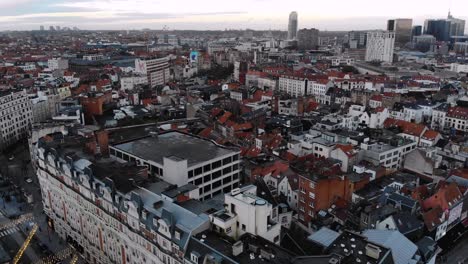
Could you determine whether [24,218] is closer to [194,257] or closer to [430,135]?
[194,257]

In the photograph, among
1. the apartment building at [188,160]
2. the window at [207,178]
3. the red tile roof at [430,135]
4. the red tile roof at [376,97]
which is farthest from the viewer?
the red tile roof at [376,97]

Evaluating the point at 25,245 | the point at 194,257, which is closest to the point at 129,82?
the point at 25,245

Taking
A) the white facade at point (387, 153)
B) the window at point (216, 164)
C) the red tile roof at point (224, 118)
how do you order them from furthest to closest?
the red tile roof at point (224, 118)
the white facade at point (387, 153)
the window at point (216, 164)

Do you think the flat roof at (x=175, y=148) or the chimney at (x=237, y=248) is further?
the flat roof at (x=175, y=148)

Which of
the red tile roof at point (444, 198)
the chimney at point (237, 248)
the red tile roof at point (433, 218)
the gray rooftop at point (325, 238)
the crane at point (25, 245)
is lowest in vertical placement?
the crane at point (25, 245)

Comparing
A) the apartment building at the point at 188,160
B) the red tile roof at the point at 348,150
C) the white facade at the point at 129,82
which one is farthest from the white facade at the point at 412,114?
the white facade at the point at 129,82

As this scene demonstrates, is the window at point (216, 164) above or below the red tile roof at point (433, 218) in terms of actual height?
above

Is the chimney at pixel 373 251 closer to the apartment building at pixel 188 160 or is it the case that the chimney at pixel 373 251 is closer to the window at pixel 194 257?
the window at pixel 194 257

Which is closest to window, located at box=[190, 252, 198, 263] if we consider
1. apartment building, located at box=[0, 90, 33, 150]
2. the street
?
the street
